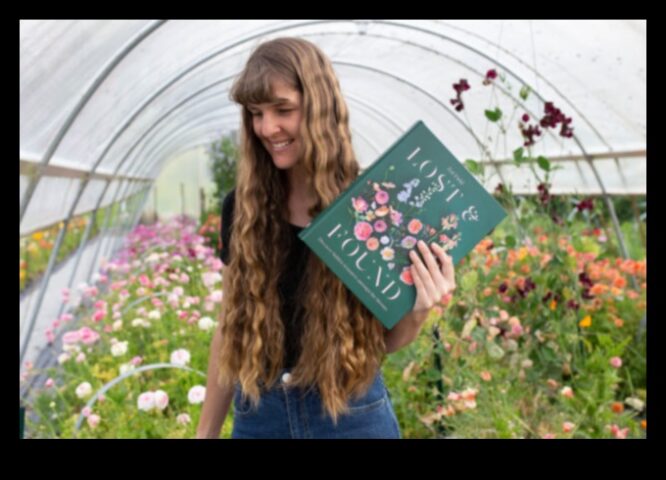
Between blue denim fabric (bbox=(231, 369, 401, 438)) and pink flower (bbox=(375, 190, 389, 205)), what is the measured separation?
1.29 feet

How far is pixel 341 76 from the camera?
270 inches

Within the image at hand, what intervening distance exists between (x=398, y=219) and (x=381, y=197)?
0.05 metres

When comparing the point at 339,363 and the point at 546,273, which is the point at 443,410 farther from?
the point at 339,363

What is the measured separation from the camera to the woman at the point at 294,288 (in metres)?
1.29

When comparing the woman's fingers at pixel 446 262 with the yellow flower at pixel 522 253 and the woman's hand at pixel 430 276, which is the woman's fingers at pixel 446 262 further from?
the yellow flower at pixel 522 253

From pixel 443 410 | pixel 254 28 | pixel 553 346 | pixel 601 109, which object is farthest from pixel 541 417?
pixel 254 28

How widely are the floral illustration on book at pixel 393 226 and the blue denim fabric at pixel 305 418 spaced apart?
0.30 metres

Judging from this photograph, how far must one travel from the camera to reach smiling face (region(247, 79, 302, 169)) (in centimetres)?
128

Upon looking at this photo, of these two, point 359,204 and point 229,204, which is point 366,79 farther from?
point 359,204

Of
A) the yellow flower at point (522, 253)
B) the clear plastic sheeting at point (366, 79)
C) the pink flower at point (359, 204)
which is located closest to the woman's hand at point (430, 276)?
the pink flower at point (359, 204)

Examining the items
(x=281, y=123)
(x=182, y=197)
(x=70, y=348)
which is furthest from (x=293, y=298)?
(x=182, y=197)

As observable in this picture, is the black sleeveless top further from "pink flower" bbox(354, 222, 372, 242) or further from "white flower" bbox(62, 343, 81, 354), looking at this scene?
"white flower" bbox(62, 343, 81, 354)

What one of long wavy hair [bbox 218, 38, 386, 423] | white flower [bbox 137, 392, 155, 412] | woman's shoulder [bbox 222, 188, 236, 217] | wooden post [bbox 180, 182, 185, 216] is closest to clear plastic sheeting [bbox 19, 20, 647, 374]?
white flower [bbox 137, 392, 155, 412]
